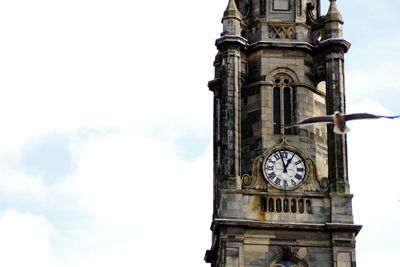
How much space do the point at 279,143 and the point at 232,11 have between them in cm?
661

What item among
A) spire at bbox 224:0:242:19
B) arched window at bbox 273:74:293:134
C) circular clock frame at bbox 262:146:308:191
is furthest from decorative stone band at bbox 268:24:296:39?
circular clock frame at bbox 262:146:308:191

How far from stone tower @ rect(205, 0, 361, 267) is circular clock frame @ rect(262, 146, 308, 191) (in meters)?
0.04

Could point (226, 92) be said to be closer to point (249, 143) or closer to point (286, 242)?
point (249, 143)

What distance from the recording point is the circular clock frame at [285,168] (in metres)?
66.6

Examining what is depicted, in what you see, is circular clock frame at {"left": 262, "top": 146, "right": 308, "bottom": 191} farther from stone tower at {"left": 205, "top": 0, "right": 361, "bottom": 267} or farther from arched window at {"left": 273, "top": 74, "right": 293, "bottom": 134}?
arched window at {"left": 273, "top": 74, "right": 293, "bottom": 134}

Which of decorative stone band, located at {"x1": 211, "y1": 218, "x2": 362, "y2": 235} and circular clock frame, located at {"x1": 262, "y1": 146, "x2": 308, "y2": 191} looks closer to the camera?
decorative stone band, located at {"x1": 211, "y1": 218, "x2": 362, "y2": 235}

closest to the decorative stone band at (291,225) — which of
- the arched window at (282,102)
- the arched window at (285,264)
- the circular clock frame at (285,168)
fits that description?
the arched window at (285,264)

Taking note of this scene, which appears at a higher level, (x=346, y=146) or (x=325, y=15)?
(x=325, y=15)

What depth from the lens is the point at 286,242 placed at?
65.6 metres

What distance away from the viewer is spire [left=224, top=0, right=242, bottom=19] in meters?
69.6

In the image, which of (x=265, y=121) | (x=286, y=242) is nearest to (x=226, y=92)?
(x=265, y=121)

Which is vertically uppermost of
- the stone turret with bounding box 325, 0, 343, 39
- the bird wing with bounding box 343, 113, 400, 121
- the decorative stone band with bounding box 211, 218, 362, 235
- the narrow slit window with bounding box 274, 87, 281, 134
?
the stone turret with bounding box 325, 0, 343, 39

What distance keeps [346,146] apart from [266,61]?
5.56 meters

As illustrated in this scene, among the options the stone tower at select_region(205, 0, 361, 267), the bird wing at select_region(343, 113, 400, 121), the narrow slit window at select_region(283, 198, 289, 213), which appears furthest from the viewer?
the narrow slit window at select_region(283, 198, 289, 213)
